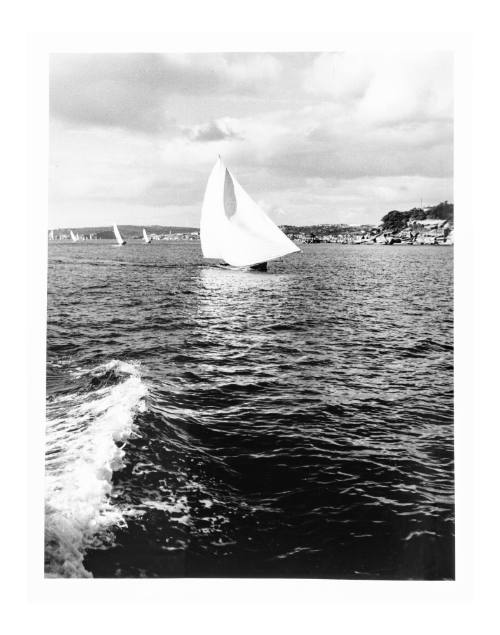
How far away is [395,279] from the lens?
1017 cm

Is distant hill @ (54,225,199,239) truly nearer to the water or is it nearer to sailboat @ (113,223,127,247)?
sailboat @ (113,223,127,247)

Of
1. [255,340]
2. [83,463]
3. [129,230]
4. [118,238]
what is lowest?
[83,463]

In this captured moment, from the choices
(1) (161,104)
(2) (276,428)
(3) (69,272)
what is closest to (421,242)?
(2) (276,428)

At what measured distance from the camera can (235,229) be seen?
13367 mm

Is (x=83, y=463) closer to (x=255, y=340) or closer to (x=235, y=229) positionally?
(x=255, y=340)

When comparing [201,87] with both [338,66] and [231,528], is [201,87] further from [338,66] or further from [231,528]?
[231,528]

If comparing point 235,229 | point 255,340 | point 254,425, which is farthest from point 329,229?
point 254,425

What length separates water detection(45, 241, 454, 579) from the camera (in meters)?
6.77

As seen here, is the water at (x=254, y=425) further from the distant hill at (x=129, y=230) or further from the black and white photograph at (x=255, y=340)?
the distant hill at (x=129, y=230)

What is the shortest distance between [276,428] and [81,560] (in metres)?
3.65

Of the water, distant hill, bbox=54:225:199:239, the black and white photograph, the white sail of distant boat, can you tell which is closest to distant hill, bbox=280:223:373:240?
the black and white photograph

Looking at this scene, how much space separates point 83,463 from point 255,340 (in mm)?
4229

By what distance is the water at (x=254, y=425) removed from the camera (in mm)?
6770
